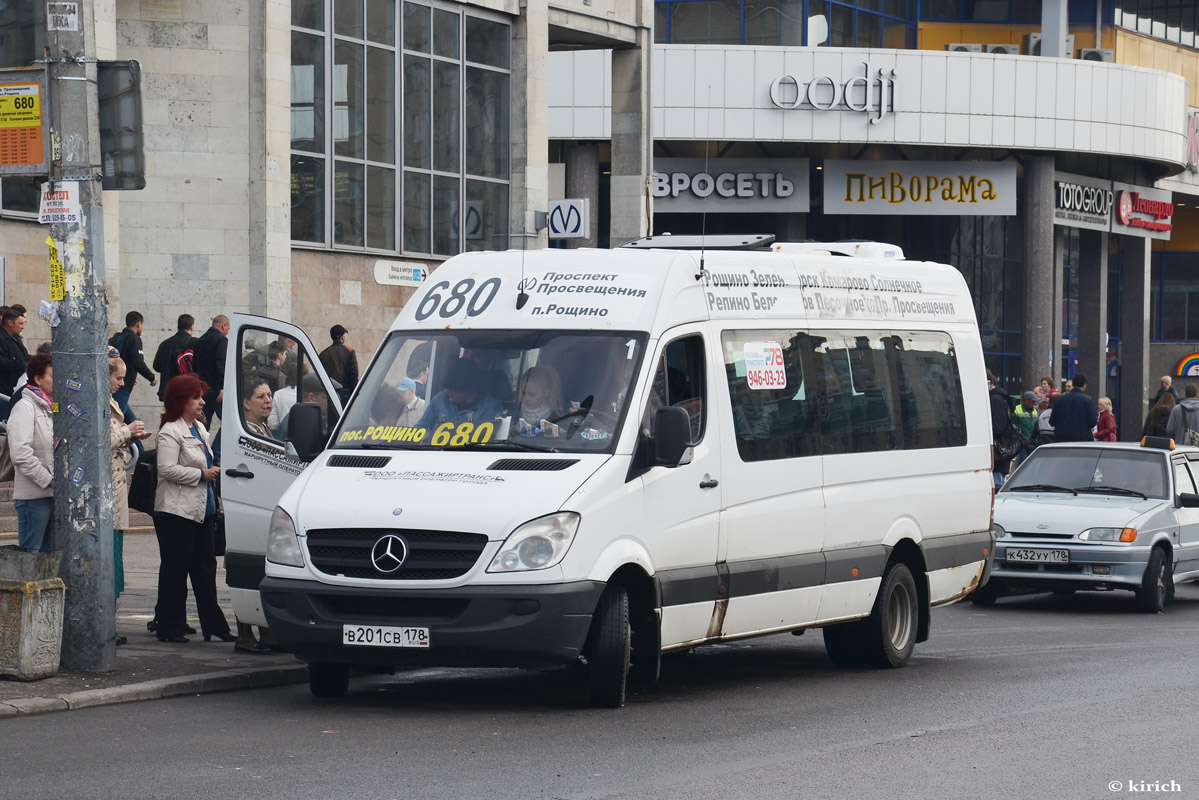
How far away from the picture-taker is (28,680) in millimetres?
9930

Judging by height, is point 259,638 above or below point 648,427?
below

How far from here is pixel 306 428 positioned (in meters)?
10.0

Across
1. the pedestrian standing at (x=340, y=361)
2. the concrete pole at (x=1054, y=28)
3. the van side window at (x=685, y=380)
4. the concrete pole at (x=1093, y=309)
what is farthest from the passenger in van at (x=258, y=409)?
the concrete pole at (x=1093, y=309)

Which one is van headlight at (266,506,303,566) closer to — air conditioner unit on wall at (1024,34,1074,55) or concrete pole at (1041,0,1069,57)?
concrete pole at (1041,0,1069,57)

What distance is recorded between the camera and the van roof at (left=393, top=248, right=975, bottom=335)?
1005 centimetres

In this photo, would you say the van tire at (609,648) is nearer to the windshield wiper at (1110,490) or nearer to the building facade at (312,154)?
the windshield wiper at (1110,490)

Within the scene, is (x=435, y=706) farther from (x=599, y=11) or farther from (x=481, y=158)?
(x=599, y=11)

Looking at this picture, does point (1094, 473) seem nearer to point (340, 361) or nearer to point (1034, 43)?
point (340, 361)

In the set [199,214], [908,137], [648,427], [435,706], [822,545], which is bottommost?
[435,706]

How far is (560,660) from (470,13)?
19105mm

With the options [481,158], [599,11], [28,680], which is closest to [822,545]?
[28,680]

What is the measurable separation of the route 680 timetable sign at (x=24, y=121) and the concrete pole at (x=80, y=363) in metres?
0.08

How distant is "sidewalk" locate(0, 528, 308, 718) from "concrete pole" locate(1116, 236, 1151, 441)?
→ 42.7m

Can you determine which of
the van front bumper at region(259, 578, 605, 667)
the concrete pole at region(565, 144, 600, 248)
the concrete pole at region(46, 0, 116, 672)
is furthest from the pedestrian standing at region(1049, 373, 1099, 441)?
the concrete pole at region(565, 144, 600, 248)
